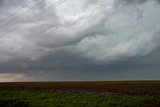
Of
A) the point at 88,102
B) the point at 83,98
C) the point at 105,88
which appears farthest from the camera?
the point at 105,88

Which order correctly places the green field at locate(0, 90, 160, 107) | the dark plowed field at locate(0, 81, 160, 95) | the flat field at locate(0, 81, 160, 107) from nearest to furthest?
1. the green field at locate(0, 90, 160, 107)
2. the flat field at locate(0, 81, 160, 107)
3. the dark plowed field at locate(0, 81, 160, 95)

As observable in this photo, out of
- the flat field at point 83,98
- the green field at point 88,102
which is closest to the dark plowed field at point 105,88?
the flat field at point 83,98

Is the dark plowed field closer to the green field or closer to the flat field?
the flat field

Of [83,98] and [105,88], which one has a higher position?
[105,88]

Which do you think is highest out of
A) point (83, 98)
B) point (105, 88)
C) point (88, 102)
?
point (105, 88)

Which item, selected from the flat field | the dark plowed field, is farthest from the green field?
the dark plowed field

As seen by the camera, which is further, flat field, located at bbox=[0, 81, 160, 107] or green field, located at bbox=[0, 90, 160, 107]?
flat field, located at bbox=[0, 81, 160, 107]

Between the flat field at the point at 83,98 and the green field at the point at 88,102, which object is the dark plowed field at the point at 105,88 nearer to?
the flat field at the point at 83,98

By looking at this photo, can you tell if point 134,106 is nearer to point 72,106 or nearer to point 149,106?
point 149,106

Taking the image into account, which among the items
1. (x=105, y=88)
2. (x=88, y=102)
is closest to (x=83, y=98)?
(x=88, y=102)

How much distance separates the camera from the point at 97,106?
3195cm

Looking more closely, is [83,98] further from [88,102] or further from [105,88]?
[105,88]

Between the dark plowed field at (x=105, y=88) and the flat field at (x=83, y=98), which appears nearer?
the flat field at (x=83, y=98)

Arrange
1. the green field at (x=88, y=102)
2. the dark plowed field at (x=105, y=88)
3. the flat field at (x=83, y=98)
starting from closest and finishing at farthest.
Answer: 1. the green field at (x=88, y=102)
2. the flat field at (x=83, y=98)
3. the dark plowed field at (x=105, y=88)
